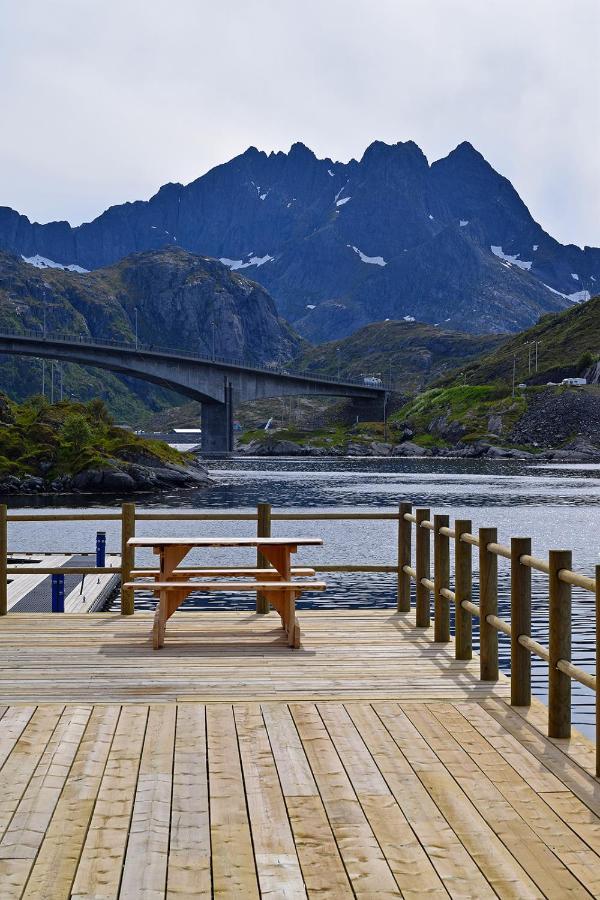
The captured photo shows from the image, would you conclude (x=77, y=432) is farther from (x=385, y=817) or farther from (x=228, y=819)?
(x=385, y=817)

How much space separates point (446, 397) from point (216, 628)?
178387 mm

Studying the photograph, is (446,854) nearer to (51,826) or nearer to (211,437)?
(51,826)

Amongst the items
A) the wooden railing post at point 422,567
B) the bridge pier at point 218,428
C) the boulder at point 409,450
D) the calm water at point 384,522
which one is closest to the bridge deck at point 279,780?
the wooden railing post at point 422,567

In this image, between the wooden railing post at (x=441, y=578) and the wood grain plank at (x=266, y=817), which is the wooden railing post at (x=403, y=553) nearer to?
the wooden railing post at (x=441, y=578)

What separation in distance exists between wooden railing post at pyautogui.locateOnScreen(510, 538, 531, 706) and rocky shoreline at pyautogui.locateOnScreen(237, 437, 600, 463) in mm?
132845

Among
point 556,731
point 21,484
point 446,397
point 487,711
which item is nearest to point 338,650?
point 487,711

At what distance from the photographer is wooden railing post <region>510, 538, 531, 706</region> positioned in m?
9.02

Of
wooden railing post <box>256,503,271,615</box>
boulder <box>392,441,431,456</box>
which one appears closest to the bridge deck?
wooden railing post <box>256,503,271,615</box>

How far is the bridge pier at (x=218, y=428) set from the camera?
154125 mm

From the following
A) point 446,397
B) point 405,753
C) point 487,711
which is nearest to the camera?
point 405,753

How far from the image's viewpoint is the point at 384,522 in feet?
194

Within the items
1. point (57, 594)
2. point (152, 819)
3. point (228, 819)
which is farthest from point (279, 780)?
point (57, 594)

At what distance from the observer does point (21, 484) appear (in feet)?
266

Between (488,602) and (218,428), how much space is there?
Answer: 146499mm
